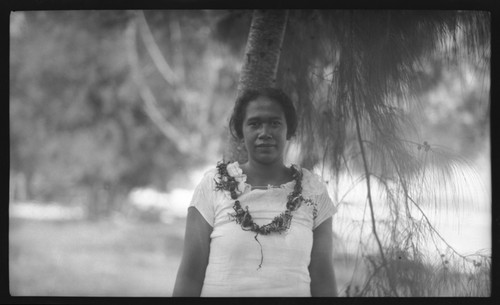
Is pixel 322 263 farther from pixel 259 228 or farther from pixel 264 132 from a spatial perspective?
pixel 264 132

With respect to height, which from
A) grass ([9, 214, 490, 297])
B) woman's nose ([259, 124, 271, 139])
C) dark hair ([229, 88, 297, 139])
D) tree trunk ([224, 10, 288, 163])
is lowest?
grass ([9, 214, 490, 297])

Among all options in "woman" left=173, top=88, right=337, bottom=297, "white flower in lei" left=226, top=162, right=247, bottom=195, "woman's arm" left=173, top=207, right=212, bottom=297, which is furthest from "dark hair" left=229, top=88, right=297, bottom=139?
"woman's arm" left=173, top=207, right=212, bottom=297

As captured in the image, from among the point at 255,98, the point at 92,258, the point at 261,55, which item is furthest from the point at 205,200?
the point at 261,55

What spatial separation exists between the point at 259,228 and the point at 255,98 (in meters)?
0.52

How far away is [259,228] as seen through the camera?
181 cm

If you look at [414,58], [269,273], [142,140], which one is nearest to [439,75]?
[414,58]

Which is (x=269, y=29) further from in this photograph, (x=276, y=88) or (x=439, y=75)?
(x=439, y=75)

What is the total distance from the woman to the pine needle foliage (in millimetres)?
205

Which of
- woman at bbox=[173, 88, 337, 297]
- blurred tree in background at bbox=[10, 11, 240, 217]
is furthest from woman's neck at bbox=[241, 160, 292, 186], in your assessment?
blurred tree in background at bbox=[10, 11, 240, 217]

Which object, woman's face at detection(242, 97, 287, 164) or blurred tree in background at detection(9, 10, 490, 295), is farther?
blurred tree in background at detection(9, 10, 490, 295)

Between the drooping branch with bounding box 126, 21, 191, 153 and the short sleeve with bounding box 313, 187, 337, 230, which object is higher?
the drooping branch with bounding box 126, 21, 191, 153

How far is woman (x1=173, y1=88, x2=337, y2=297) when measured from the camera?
1.81m

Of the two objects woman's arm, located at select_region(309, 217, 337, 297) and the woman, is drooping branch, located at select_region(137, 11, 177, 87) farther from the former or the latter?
woman's arm, located at select_region(309, 217, 337, 297)

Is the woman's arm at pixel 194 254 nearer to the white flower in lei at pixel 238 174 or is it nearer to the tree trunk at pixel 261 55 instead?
the white flower in lei at pixel 238 174
